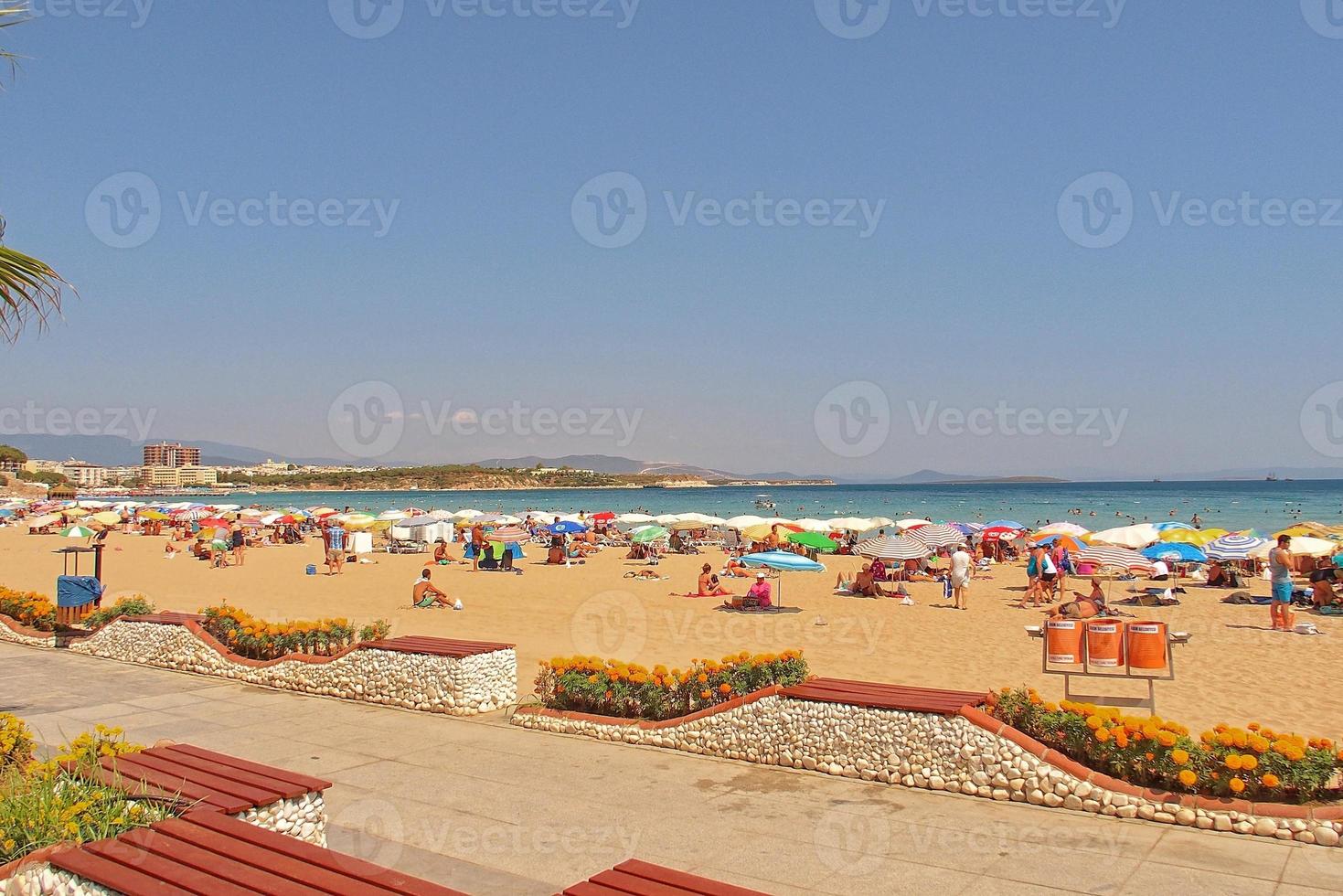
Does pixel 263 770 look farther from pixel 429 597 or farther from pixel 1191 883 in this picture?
pixel 429 597

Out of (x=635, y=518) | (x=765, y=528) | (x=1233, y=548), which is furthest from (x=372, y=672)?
(x=635, y=518)

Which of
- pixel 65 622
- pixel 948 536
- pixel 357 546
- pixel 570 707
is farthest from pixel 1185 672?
pixel 357 546

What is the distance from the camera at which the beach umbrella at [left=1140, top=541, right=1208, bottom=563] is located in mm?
22234

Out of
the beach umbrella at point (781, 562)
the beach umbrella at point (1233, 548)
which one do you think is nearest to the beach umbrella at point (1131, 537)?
the beach umbrella at point (1233, 548)

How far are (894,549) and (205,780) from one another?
1831 cm

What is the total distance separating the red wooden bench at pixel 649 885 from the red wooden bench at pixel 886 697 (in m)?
3.95

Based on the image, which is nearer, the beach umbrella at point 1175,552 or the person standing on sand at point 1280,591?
the person standing on sand at point 1280,591

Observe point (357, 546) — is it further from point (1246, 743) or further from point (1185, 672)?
point (1246, 743)

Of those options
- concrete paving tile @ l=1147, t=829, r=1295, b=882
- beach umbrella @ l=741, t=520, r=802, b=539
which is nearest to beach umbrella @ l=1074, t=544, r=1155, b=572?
beach umbrella @ l=741, t=520, r=802, b=539

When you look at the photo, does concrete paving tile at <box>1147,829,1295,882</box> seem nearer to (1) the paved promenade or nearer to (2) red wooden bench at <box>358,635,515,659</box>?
(1) the paved promenade

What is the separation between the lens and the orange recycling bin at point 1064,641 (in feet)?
31.2

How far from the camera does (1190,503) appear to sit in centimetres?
10769

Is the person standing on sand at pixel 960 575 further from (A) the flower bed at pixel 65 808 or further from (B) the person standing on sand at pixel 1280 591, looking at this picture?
(A) the flower bed at pixel 65 808

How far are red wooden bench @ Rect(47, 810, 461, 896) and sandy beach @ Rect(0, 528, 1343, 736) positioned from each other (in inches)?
283
